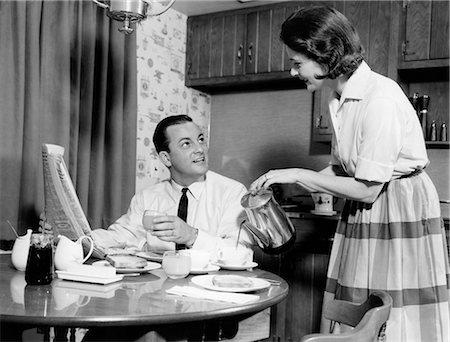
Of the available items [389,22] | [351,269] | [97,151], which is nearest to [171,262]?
[351,269]

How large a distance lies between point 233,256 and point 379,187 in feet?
1.74

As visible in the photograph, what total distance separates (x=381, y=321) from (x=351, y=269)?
775 mm

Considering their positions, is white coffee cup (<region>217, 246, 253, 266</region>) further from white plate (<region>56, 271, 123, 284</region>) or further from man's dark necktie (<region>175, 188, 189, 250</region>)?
man's dark necktie (<region>175, 188, 189, 250</region>)

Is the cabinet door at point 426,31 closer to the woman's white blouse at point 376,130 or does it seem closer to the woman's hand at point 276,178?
the woman's white blouse at point 376,130

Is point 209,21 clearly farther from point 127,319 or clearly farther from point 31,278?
point 127,319

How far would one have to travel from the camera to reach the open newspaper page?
6.00 ft

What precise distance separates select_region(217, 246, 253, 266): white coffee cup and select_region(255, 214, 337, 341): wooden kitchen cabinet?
135 cm

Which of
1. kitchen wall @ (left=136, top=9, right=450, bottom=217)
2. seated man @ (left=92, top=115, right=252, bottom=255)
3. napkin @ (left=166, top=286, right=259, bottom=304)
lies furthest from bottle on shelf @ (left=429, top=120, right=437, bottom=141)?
napkin @ (left=166, top=286, right=259, bottom=304)

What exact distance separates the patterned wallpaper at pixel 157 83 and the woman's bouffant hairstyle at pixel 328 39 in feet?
6.76

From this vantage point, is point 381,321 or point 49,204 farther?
point 49,204

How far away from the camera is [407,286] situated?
6.08 feet

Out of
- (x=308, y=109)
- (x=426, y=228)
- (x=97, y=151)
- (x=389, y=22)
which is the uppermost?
(x=389, y=22)

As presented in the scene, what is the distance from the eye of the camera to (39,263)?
61.4 inches

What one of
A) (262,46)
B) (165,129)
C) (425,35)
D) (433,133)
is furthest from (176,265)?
(262,46)
